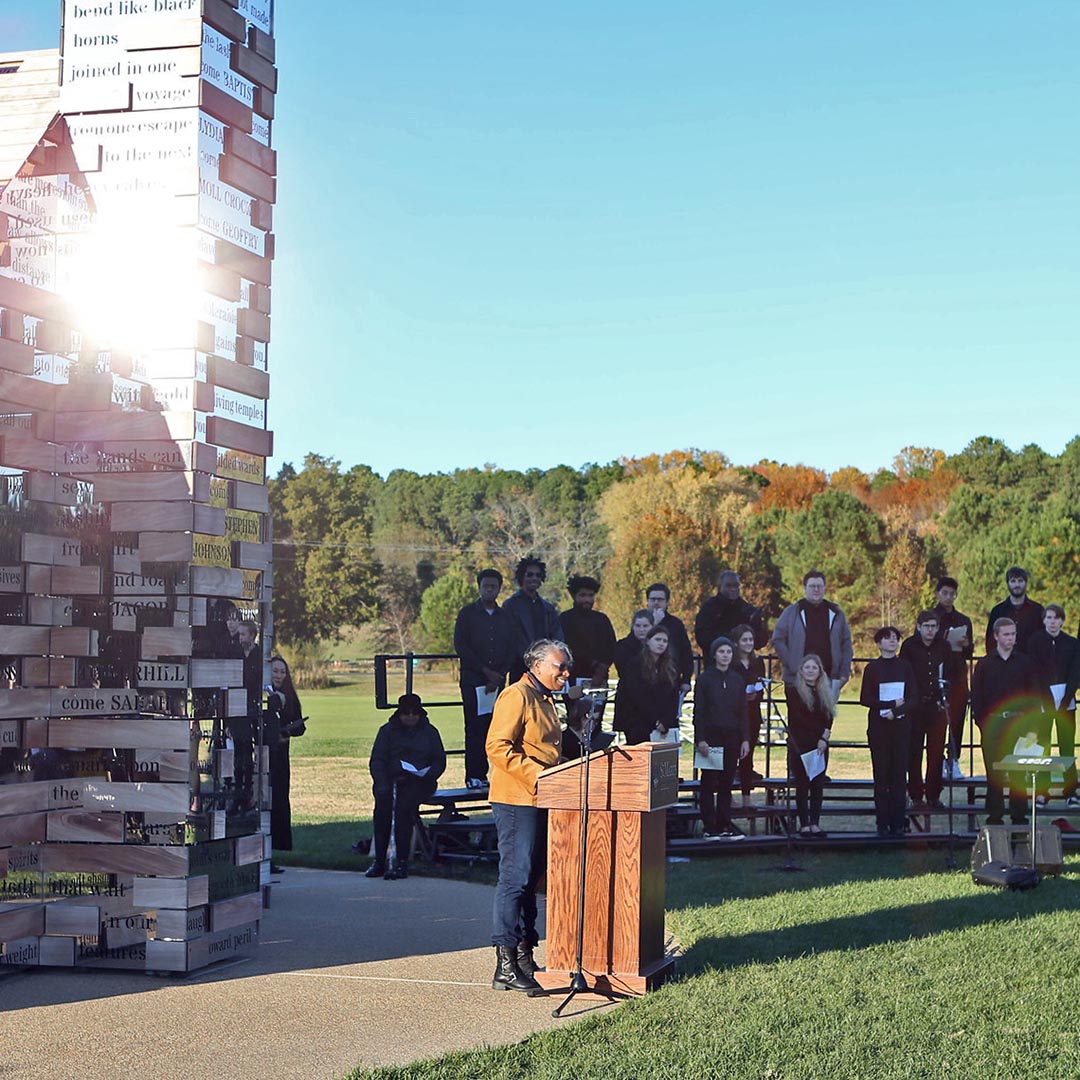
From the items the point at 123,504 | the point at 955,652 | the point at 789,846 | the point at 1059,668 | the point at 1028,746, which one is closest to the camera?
the point at 123,504

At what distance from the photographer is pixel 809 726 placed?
538 inches

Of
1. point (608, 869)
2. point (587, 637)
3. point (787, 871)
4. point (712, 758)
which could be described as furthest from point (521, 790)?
point (587, 637)

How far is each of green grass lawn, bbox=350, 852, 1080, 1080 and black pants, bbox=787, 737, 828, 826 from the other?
6.64 feet

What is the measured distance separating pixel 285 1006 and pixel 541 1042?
60.5 inches

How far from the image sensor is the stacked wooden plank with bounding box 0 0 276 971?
339 inches

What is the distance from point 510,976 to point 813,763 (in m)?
6.09

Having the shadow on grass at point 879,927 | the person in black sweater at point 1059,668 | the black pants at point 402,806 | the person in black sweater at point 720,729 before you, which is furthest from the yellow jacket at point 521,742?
the person in black sweater at point 1059,668

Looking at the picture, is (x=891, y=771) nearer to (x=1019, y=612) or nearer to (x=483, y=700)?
(x=1019, y=612)

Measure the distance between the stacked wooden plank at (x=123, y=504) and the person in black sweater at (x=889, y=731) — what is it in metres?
6.77

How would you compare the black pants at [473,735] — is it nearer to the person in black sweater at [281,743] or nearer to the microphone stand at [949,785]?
the person in black sweater at [281,743]

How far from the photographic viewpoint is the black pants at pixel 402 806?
12609 mm

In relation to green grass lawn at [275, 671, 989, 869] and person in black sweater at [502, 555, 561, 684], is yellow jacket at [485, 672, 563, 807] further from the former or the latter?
person in black sweater at [502, 555, 561, 684]

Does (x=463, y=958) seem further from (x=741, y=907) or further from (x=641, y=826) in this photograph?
(x=741, y=907)

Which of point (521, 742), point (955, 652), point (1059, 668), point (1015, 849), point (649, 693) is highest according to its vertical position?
point (955, 652)
